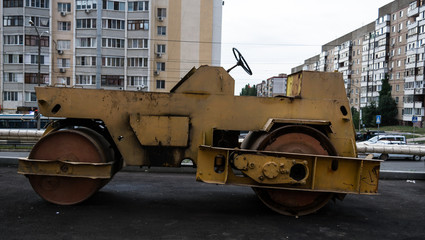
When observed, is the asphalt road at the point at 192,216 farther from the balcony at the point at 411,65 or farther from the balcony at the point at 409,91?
the balcony at the point at 411,65

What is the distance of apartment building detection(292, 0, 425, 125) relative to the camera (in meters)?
62.4

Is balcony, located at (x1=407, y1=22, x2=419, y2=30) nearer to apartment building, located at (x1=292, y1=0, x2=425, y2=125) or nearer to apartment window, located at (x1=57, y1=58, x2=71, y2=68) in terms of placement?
apartment building, located at (x1=292, y1=0, x2=425, y2=125)

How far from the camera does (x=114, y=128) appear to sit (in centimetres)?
566

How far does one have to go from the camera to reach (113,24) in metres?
54.1

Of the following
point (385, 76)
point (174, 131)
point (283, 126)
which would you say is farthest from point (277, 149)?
point (385, 76)

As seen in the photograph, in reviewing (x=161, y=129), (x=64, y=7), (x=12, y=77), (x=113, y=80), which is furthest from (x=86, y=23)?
(x=161, y=129)

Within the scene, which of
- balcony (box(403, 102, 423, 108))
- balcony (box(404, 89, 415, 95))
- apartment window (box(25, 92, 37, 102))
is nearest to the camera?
apartment window (box(25, 92, 37, 102))

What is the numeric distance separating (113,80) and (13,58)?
15.1 meters

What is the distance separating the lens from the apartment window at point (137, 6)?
54.0m

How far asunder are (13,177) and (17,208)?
109 inches

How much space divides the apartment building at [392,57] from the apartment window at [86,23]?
38.6 m

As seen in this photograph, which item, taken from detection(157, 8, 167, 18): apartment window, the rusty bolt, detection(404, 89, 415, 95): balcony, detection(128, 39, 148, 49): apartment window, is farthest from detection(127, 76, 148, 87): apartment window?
the rusty bolt

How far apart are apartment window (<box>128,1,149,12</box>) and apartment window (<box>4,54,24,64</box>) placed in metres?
17.7

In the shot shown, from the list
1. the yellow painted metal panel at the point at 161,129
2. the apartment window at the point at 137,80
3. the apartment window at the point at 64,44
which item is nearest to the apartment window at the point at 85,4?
the apartment window at the point at 64,44
